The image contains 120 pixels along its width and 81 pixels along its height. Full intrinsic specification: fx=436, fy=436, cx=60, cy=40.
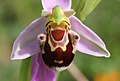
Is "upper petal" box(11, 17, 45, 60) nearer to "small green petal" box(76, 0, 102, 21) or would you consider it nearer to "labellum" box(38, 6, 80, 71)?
"labellum" box(38, 6, 80, 71)

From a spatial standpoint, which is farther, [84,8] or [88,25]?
[88,25]

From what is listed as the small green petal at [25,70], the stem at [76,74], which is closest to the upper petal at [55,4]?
the small green petal at [25,70]

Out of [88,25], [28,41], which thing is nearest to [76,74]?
[88,25]

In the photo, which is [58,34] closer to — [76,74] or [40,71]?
[40,71]

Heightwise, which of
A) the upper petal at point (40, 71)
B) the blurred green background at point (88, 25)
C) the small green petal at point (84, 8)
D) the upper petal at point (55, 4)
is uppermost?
the upper petal at point (55, 4)

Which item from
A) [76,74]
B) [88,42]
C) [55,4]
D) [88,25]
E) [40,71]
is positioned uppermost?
[55,4]

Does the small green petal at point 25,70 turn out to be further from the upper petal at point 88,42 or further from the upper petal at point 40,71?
the upper petal at point 88,42

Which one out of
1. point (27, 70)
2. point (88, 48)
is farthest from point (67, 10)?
point (27, 70)
